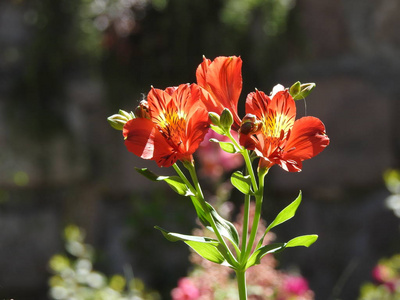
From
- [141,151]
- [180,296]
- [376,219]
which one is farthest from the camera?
[376,219]

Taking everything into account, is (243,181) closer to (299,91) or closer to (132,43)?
(299,91)

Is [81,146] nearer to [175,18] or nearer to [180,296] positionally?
[175,18]

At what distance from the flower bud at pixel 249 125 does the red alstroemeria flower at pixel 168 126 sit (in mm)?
31

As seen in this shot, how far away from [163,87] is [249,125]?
1542 millimetres

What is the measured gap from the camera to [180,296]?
43.9 inches

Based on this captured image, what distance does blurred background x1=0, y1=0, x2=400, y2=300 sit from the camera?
192cm

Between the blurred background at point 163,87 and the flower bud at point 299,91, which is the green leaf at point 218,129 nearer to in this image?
the flower bud at point 299,91

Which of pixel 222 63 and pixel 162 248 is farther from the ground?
pixel 222 63

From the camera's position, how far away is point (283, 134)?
17.7 inches

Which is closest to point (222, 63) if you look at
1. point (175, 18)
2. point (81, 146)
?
point (175, 18)

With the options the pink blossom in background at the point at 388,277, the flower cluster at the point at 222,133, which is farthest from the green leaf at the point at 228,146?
the pink blossom in background at the point at 388,277

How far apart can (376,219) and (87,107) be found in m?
1.02

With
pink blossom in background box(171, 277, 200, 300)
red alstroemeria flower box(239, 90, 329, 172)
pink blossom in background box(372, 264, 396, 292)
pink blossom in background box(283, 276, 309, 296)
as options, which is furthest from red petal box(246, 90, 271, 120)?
pink blossom in background box(372, 264, 396, 292)

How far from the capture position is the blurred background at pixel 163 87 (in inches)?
75.7
